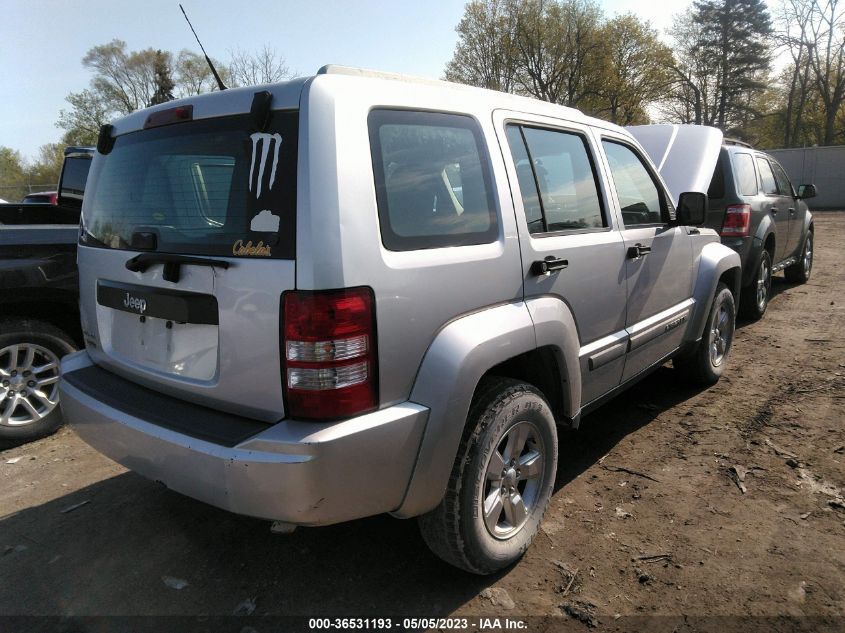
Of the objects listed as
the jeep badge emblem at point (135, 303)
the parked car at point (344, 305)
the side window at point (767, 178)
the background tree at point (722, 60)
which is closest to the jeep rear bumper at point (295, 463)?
the parked car at point (344, 305)

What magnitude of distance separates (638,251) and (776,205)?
4.84m

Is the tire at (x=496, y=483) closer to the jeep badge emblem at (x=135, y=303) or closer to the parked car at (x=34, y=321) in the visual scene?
the jeep badge emblem at (x=135, y=303)

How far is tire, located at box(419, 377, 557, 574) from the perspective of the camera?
2209 mm

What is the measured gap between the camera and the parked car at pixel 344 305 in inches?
72.4

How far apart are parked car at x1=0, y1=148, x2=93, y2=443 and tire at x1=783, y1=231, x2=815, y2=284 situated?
9.20 m

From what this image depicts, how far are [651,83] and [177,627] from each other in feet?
142

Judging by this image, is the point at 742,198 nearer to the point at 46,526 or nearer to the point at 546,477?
the point at 546,477

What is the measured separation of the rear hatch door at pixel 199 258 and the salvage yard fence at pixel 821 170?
3058cm

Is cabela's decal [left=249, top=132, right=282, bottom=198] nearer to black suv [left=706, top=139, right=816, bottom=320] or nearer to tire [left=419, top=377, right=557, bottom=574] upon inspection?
tire [left=419, top=377, right=557, bottom=574]

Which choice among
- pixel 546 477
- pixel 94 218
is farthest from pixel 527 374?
pixel 94 218

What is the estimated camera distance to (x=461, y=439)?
7.26 ft

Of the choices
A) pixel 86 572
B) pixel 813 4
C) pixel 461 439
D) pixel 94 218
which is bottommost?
pixel 86 572

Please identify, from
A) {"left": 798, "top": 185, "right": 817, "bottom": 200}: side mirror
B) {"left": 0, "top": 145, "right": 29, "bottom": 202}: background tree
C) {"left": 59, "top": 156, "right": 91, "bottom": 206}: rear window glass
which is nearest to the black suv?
{"left": 798, "top": 185, "right": 817, "bottom": 200}: side mirror

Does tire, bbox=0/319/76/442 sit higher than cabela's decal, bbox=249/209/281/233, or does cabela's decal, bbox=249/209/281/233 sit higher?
cabela's decal, bbox=249/209/281/233
